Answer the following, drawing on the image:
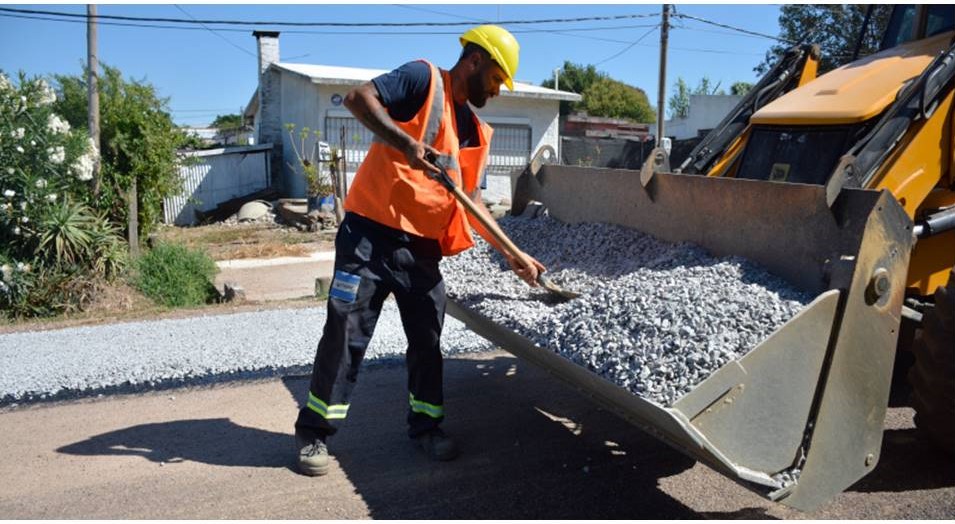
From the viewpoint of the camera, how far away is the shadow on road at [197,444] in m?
3.84

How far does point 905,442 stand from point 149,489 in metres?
3.67

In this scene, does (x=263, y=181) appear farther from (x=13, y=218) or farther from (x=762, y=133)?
(x=762, y=133)

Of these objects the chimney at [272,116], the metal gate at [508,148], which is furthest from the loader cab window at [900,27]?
the chimney at [272,116]

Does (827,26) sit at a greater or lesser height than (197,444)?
greater

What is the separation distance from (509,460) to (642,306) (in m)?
1.10

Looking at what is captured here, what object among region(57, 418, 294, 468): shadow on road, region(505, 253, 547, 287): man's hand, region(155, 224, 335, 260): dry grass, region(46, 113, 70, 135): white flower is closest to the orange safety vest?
region(505, 253, 547, 287): man's hand

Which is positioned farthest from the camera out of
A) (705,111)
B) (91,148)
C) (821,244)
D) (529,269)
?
(705,111)

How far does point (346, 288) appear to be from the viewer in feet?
11.7

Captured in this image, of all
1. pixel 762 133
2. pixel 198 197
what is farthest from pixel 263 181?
pixel 762 133

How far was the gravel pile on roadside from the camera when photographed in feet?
9.30

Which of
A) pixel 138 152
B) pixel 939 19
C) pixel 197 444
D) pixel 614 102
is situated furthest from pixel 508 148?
pixel 614 102

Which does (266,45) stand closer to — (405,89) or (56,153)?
(56,153)

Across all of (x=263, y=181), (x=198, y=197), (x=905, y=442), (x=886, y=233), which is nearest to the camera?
(x=886, y=233)

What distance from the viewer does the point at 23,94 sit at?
802 cm
